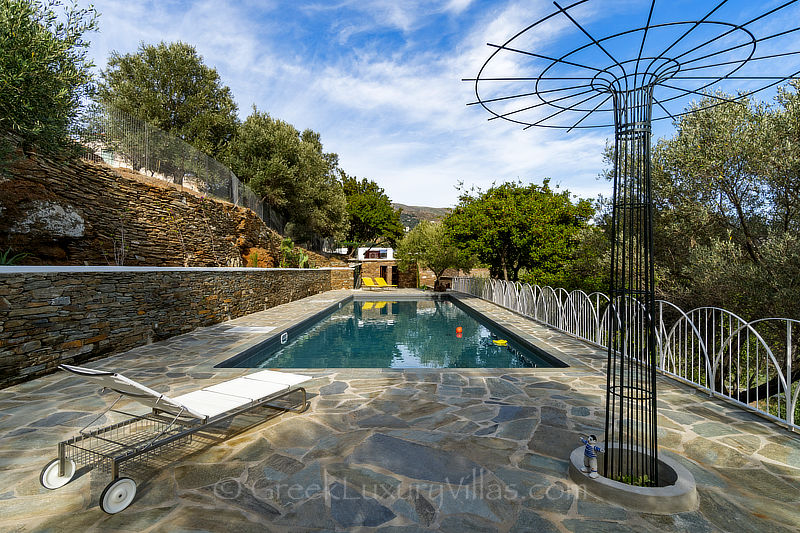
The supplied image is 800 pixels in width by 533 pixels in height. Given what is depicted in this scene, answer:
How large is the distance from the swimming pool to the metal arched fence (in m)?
1.27

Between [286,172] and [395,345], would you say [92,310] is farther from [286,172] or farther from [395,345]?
[286,172]

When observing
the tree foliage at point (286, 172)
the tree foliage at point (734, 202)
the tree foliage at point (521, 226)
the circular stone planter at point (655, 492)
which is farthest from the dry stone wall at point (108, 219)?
the tree foliage at point (734, 202)

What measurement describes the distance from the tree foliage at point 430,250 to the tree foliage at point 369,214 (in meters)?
13.7

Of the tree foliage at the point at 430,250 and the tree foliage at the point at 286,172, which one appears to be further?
the tree foliage at the point at 430,250

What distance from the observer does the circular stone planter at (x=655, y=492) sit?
7.27 feet

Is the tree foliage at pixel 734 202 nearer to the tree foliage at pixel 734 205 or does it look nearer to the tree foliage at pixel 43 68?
the tree foliage at pixel 734 205

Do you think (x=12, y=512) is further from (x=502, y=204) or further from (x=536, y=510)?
(x=502, y=204)

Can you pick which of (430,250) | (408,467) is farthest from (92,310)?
(430,250)

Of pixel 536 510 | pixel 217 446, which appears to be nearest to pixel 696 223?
pixel 536 510

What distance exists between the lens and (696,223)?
7.48 metres

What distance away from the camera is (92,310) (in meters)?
5.68

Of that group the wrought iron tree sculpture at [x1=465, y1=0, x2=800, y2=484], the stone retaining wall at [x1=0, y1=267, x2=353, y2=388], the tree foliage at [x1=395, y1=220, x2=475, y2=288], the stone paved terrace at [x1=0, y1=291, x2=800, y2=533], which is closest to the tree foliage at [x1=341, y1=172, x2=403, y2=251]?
the tree foliage at [x1=395, y1=220, x2=475, y2=288]

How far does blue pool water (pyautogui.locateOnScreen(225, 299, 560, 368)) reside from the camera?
7324mm

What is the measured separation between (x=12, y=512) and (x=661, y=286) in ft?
31.7
